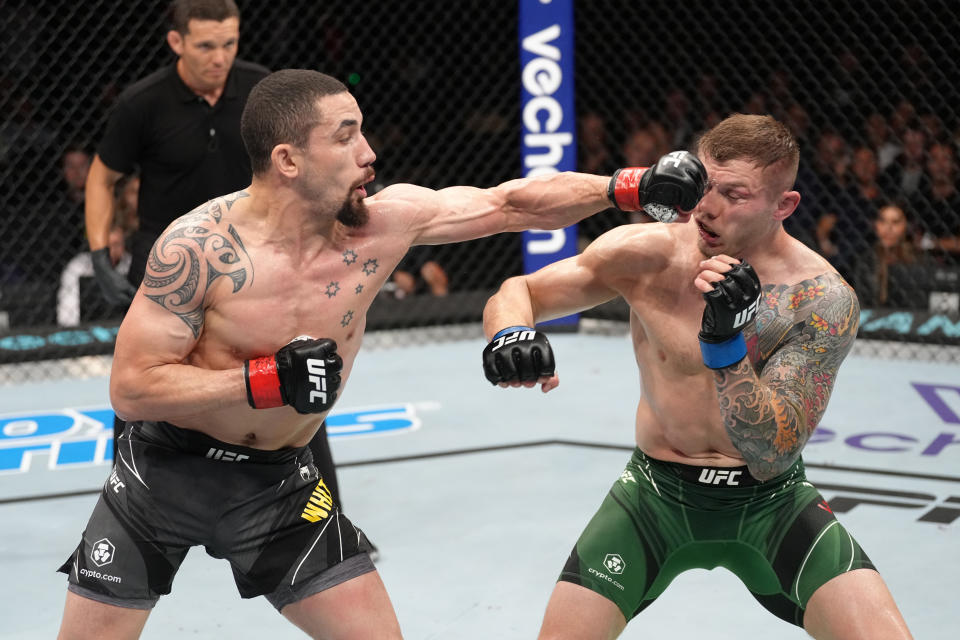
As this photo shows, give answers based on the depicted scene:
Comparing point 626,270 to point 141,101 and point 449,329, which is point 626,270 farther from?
point 449,329

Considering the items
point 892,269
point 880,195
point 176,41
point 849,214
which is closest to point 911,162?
point 880,195

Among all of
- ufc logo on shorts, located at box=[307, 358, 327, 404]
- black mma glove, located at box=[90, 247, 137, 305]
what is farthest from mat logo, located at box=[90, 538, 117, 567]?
black mma glove, located at box=[90, 247, 137, 305]

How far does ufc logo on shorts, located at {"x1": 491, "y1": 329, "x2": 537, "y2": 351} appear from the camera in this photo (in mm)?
2172

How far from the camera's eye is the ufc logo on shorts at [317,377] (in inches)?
83.4

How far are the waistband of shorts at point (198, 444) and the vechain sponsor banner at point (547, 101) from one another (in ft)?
13.6

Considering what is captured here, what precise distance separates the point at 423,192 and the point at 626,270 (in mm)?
459

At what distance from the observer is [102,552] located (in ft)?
7.41

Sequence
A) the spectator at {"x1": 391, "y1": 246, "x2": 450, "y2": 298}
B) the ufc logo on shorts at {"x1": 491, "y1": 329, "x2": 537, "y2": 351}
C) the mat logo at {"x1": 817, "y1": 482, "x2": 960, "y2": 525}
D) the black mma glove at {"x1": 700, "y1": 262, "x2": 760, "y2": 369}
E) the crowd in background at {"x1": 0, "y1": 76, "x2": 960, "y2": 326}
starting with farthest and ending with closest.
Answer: the spectator at {"x1": 391, "y1": 246, "x2": 450, "y2": 298}, the crowd in background at {"x1": 0, "y1": 76, "x2": 960, "y2": 326}, the mat logo at {"x1": 817, "y1": 482, "x2": 960, "y2": 525}, the ufc logo on shorts at {"x1": 491, "y1": 329, "x2": 537, "y2": 351}, the black mma glove at {"x1": 700, "y1": 262, "x2": 760, "y2": 369}

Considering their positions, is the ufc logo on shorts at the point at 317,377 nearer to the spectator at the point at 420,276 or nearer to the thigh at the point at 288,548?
the thigh at the point at 288,548

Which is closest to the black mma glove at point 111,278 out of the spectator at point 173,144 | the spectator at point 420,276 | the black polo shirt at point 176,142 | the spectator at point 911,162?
the spectator at point 173,144

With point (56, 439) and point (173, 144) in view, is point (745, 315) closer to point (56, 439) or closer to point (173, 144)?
point (173, 144)

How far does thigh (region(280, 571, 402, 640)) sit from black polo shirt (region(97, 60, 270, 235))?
170 cm

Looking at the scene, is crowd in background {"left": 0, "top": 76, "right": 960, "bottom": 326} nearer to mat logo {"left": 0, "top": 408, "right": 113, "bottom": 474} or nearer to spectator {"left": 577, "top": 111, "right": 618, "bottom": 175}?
spectator {"left": 577, "top": 111, "right": 618, "bottom": 175}

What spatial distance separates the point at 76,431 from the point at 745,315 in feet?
12.5
